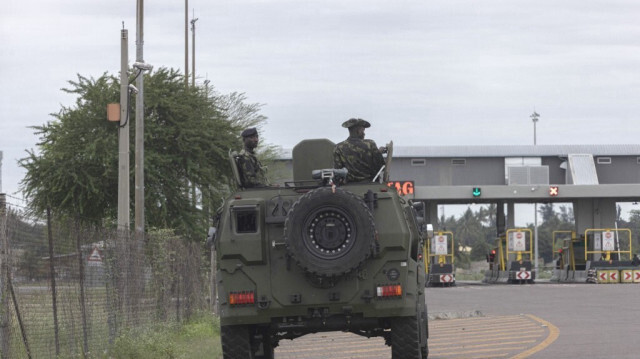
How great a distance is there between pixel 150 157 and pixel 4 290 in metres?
19.3

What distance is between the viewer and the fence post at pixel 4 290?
1198cm

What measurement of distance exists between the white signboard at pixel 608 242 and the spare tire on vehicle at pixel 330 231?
50.8 meters

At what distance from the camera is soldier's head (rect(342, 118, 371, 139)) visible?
13438mm

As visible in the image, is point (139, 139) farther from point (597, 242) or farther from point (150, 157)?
point (597, 242)

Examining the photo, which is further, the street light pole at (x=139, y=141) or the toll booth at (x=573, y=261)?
the toll booth at (x=573, y=261)

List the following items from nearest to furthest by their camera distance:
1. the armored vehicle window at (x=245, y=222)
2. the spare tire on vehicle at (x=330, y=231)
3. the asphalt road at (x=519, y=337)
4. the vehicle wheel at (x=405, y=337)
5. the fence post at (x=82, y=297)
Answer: the spare tire on vehicle at (x=330, y=231)
the armored vehicle window at (x=245, y=222)
the vehicle wheel at (x=405, y=337)
the fence post at (x=82, y=297)
the asphalt road at (x=519, y=337)

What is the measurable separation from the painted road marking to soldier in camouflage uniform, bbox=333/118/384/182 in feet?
12.1

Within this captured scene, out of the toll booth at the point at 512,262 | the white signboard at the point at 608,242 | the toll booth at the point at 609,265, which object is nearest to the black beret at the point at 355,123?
the toll booth at the point at 609,265

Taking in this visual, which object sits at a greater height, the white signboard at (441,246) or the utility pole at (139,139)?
the utility pole at (139,139)

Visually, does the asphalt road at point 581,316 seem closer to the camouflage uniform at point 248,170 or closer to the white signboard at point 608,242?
the camouflage uniform at point 248,170

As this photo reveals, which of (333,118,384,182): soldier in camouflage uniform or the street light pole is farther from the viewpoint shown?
the street light pole

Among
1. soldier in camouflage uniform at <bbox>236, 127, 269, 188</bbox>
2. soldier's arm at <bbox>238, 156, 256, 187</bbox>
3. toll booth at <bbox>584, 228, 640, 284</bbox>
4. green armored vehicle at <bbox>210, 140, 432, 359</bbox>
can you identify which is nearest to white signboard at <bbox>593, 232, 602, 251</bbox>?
toll booth at <bbox>584, 228, 640, 284</bbox>

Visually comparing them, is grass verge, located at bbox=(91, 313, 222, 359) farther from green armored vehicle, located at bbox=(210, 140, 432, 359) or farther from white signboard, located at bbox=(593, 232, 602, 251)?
white signboard, located at bbox=(593, 232, 602, 251)

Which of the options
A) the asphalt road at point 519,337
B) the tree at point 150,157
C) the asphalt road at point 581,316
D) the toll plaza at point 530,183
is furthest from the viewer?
the toll plaza at point 530,183
